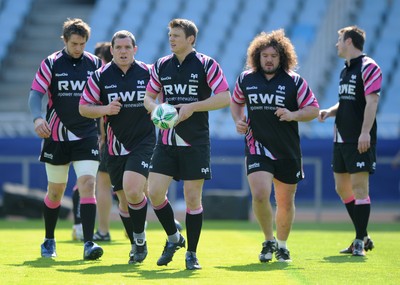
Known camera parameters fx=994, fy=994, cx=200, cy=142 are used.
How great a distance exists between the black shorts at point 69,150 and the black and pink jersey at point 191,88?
1206 millimetres

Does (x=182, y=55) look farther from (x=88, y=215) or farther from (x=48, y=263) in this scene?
(x=48, y=263)

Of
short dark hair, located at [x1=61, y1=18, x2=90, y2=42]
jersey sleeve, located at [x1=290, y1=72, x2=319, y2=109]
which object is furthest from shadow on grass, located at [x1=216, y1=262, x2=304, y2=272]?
short dark hair, located at [x1=61, y1=18, x2=90, y2=42]

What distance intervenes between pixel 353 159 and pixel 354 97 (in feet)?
2.18

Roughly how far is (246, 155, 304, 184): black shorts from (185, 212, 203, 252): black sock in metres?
0.79

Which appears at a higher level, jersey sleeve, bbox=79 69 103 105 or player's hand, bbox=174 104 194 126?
jersey sleeve, bbox=79 69 103 105

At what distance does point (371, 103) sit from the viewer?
10.3m

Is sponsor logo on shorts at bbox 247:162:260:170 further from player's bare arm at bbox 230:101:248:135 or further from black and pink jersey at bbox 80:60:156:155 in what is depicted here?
black and pink jersey at bbox 80:60:156:155

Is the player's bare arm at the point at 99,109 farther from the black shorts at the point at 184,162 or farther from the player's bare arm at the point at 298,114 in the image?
the player's bare arm at the point at 298,114

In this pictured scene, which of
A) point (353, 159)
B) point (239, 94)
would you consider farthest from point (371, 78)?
point (239, 94)

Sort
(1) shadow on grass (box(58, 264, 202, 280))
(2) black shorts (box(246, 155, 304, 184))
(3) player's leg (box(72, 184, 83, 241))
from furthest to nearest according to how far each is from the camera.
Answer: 1. (3) player's leg (box(72, 184, 83, 241))
2. (2) black shorts (box(246, 155, 304, 184))
3. (1) shadow on grass (box(58, 264, 202, 280))

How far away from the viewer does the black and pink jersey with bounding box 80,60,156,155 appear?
934 centimetres

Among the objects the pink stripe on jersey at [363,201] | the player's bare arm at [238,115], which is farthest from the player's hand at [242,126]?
the pink stripe on jersey at [363,201]

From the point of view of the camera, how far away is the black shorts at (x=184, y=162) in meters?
8.85

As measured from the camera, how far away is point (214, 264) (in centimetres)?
932
